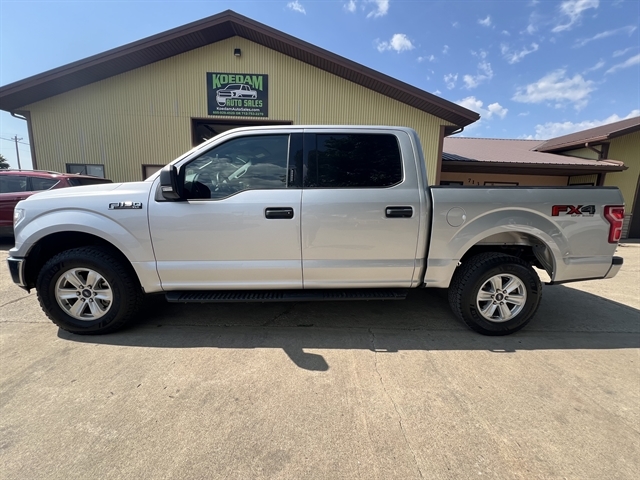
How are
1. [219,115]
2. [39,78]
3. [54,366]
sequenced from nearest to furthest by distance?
1. [54,366]
2. [39,78]
3. [219,115]

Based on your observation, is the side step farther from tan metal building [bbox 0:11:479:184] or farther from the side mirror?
tan metal building [bbox 0:11:479:184]

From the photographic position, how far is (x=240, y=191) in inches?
115

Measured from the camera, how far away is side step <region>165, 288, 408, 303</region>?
9.75ft

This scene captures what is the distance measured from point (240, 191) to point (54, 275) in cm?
205

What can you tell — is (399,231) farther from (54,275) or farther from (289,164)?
(54,275)

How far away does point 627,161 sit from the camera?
1252 centimetres

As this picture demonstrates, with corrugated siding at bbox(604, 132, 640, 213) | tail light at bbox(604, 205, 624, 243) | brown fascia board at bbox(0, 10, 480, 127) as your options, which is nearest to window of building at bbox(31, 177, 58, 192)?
brown fascia board at bbox(0, 10, 480, 127)

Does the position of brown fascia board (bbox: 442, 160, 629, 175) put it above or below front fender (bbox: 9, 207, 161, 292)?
above

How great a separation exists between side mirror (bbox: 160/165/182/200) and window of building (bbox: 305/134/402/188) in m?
1.22

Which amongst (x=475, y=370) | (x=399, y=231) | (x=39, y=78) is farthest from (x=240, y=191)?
(x=39, y=78)

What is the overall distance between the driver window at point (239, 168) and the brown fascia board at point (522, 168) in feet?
31.9

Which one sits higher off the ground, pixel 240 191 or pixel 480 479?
pixel 240 191

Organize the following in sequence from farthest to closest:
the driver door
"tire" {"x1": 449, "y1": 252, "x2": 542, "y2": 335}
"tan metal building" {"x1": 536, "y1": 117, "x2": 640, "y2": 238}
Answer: "tan metal building" {"x1": 536, "y1": 117, "x2": 640, "y2": 238} < "tire" {"x1": 449, "y1": 252, "x2": 542, "y2": 335} < the driver door

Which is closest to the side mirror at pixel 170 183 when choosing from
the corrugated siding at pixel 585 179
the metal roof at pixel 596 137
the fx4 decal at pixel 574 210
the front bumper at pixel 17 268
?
the front bumper at pixel 17 268
